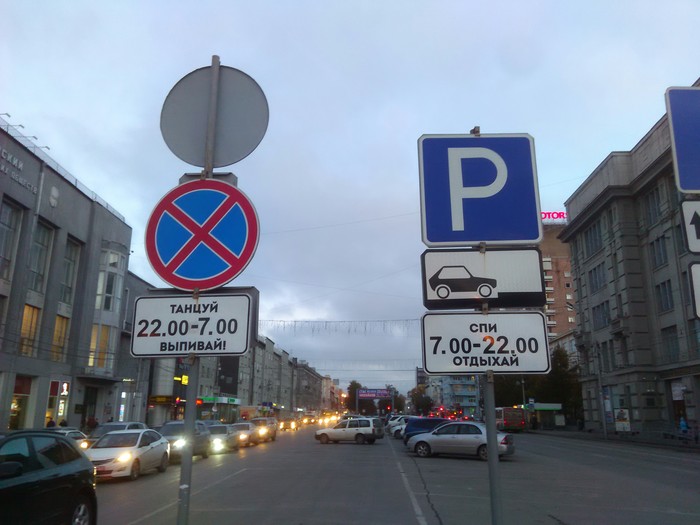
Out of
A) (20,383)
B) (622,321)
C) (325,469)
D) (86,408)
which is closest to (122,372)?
(86,408)

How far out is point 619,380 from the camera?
49.8 metres

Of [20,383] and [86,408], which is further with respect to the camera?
[86,408]

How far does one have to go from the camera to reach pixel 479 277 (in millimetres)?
3350

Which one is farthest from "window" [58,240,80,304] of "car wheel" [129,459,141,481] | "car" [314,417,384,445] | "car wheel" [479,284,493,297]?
"car wheel" [479,284,493,297]

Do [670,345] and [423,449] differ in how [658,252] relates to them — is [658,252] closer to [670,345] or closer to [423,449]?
[670,345]

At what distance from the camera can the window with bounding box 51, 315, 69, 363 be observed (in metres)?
35.5

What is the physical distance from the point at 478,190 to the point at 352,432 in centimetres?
3409

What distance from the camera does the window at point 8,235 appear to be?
30.6 meters

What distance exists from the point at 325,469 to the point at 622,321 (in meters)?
38.5

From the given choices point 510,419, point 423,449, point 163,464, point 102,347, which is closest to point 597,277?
point 510,419

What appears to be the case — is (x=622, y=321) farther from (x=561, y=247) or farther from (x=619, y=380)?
(x=561, y=247)

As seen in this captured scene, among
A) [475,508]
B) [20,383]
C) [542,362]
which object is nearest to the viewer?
[542,362]

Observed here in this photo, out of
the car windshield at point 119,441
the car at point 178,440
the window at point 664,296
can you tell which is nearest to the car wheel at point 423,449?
the car at point 178,440

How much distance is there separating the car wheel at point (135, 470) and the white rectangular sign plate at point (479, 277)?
1550 centimetres
